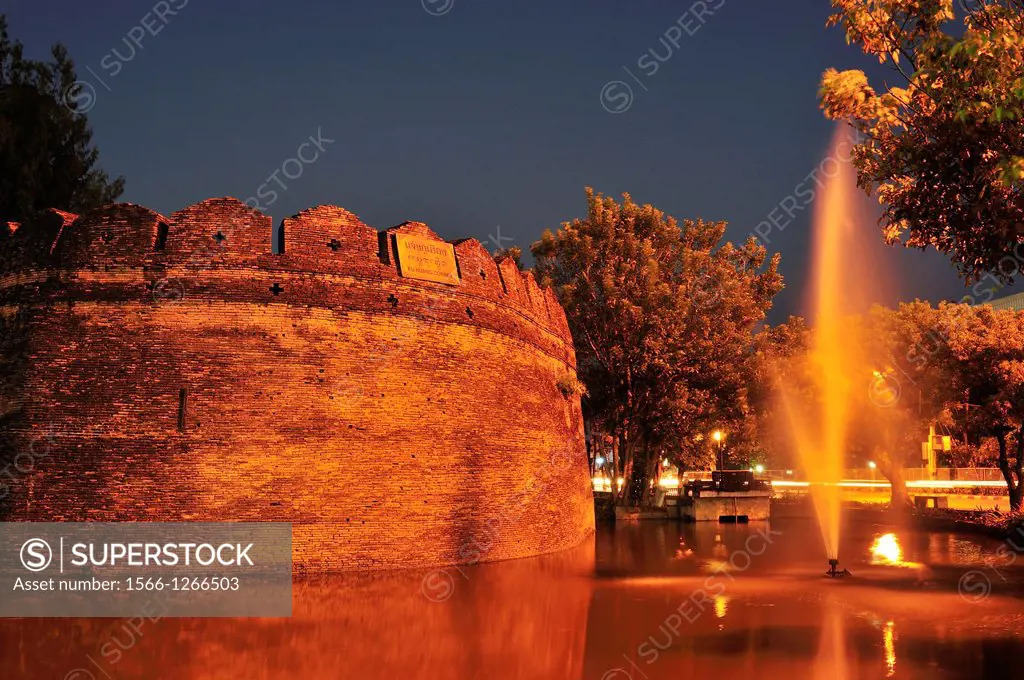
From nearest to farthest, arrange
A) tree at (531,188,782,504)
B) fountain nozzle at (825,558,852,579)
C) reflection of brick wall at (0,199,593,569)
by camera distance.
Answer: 1. reflection of brick wall at (0,199,593,569)
2. fountain nozzle at (825,558,852,579)
3. tree at (531,188,782,504)

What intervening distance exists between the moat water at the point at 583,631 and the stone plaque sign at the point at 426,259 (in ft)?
20.6

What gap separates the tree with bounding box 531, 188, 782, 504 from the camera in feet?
113

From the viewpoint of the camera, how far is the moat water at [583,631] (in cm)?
1036

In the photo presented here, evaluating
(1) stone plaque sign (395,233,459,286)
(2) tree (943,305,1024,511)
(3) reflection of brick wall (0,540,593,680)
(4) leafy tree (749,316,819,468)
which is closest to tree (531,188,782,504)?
(4) leafy tree (749,316,819,468)

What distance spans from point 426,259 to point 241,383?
4959 millimetres

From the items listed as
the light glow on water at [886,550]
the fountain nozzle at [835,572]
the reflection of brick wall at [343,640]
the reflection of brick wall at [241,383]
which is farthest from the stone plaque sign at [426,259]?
the light glow on water at [886,550]

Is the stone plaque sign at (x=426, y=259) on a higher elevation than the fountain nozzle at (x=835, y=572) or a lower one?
higher

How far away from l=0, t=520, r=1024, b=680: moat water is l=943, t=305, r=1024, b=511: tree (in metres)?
11.4

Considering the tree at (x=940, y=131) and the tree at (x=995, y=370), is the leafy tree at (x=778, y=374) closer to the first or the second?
the tree at (x=995, y=370)

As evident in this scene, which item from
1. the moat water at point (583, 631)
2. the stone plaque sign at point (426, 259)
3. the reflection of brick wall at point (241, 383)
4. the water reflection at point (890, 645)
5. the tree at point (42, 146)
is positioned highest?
the tree at point (42, 146)

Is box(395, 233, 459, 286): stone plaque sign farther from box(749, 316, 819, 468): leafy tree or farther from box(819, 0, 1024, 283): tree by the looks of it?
box(749, 316, 819, 468): leafy tree

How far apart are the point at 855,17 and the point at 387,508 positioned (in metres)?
11.9

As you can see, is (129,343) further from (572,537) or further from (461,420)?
(572,537)

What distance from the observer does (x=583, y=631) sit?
502 inches
